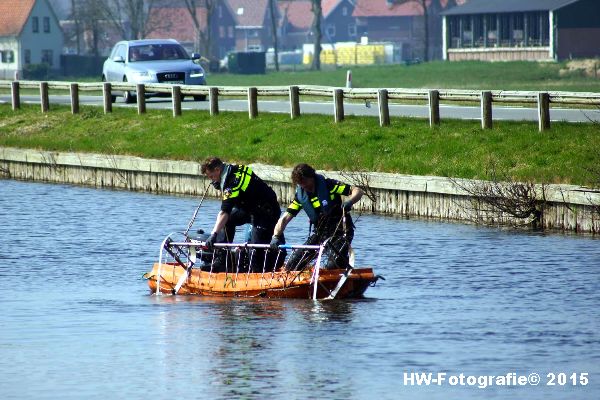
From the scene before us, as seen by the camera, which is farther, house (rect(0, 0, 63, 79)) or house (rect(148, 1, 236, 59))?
house (rect(148, 1, 236, 59))

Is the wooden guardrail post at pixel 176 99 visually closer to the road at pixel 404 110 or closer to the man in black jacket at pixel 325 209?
the road at pixel 404 110

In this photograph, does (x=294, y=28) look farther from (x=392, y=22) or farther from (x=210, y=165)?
(x=210, y=165)

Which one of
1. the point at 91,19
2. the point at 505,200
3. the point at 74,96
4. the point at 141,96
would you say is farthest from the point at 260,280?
the point at 91,19

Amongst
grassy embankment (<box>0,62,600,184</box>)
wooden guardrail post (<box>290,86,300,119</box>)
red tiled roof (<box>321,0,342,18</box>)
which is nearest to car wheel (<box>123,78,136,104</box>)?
grassy embankment (<box>0,62,600,184</box>)

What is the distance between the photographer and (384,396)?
466 inches

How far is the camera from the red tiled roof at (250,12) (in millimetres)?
153875

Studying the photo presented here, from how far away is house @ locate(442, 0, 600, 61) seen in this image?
252 ft

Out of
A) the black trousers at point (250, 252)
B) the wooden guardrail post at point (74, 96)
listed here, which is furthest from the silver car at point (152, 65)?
the black trousers at point (250, 252)

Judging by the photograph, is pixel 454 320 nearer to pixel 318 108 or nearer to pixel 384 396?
pixel 384 396

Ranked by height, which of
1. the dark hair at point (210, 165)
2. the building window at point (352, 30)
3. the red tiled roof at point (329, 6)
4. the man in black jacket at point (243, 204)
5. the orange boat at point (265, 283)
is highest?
the red tiled roof at point (329, 6)

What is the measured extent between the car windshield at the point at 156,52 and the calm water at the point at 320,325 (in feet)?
58.1

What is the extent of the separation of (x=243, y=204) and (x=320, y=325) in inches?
81.2

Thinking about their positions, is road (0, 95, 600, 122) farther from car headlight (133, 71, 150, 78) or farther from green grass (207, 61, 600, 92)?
green grass (207, 61, 600, 92)

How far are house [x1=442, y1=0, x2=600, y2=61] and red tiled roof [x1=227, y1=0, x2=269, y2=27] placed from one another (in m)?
69.1
